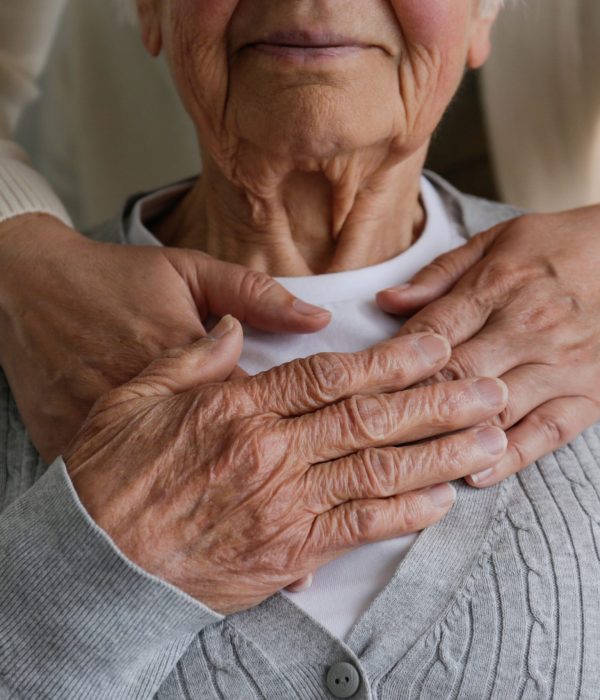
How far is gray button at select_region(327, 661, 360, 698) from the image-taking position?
109 cm

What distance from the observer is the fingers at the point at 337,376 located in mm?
1115

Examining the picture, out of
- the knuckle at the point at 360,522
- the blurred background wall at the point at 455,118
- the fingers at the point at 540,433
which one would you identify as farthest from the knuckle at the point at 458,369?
the blurred background wall at the point at 455,118

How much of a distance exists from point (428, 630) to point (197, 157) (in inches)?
60.8

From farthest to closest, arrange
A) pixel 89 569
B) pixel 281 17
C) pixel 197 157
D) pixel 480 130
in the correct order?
1. pixel 197 157
2. pixel 480 130
3. pixel 281 17
4. pixel 89 569

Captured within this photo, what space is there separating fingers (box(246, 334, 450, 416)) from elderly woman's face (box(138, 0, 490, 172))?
0.28 meters

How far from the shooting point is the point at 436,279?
1.35 metres

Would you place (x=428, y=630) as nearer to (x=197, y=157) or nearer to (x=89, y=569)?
(x=89, y=569)

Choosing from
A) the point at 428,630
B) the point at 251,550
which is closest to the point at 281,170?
the point at 251,550

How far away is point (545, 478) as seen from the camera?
127cm

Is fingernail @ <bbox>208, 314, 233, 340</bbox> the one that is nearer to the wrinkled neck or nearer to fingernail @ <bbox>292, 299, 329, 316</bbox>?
fingernail @ <bbox>292, 299, 329, 316</bbox>

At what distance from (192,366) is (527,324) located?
1.47 feet

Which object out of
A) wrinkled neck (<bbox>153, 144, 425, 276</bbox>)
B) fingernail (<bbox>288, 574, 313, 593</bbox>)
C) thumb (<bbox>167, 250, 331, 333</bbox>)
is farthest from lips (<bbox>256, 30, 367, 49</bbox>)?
fingernail (<bbox>288, 574, 313, 593</bbox>)

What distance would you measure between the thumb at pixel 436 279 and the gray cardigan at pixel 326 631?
0.28 metres

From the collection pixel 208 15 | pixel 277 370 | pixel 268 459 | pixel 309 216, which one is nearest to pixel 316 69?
pixel 208 15
